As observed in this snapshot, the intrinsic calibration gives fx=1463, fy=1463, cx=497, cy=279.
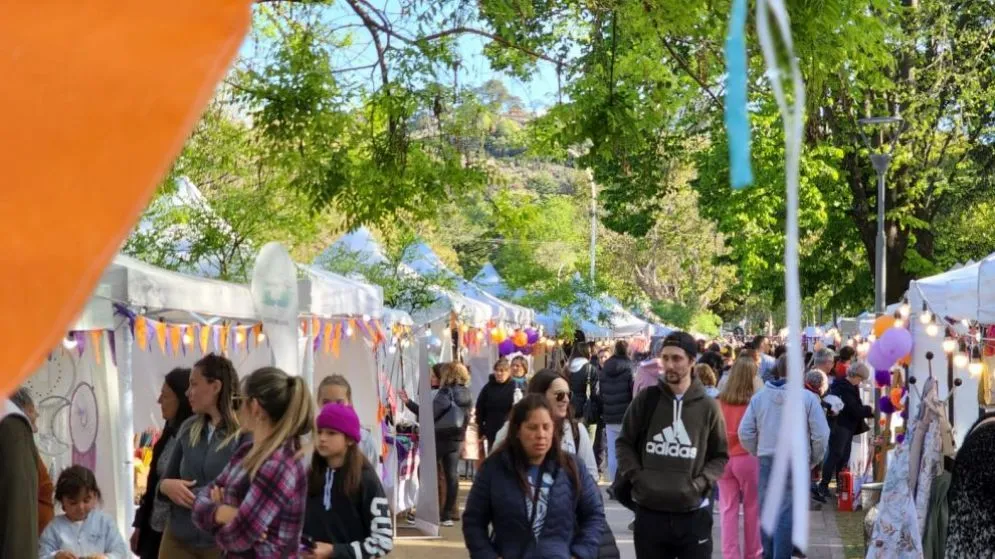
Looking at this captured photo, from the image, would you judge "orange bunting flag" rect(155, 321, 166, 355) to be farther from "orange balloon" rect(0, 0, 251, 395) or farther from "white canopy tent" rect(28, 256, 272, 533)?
"orange balloon" rect(0, 0, 251, 395)

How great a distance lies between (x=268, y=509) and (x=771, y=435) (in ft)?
19.2

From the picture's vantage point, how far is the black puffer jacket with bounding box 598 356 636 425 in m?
16.5

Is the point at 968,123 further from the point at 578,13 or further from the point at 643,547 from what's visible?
the point at 643,547

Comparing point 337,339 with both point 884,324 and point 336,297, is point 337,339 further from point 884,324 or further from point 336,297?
point 884,324

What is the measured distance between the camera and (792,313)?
119 centimetres

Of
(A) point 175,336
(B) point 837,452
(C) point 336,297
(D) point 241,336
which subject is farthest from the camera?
(B) point 837,452

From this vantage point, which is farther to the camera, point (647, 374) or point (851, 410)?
point (851, 410)

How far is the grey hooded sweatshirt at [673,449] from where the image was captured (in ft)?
25.9

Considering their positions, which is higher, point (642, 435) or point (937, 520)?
point (642, 435)

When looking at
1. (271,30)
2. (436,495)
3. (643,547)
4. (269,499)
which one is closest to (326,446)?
(269,499)

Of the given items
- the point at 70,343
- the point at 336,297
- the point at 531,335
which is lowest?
the point at 70,343

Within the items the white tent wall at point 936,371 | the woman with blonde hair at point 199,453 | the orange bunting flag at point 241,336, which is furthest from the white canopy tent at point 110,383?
the white tent wall at point 936,371

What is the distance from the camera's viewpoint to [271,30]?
14.3 m

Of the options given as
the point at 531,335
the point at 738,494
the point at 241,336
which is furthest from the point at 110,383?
the point at 531,335
